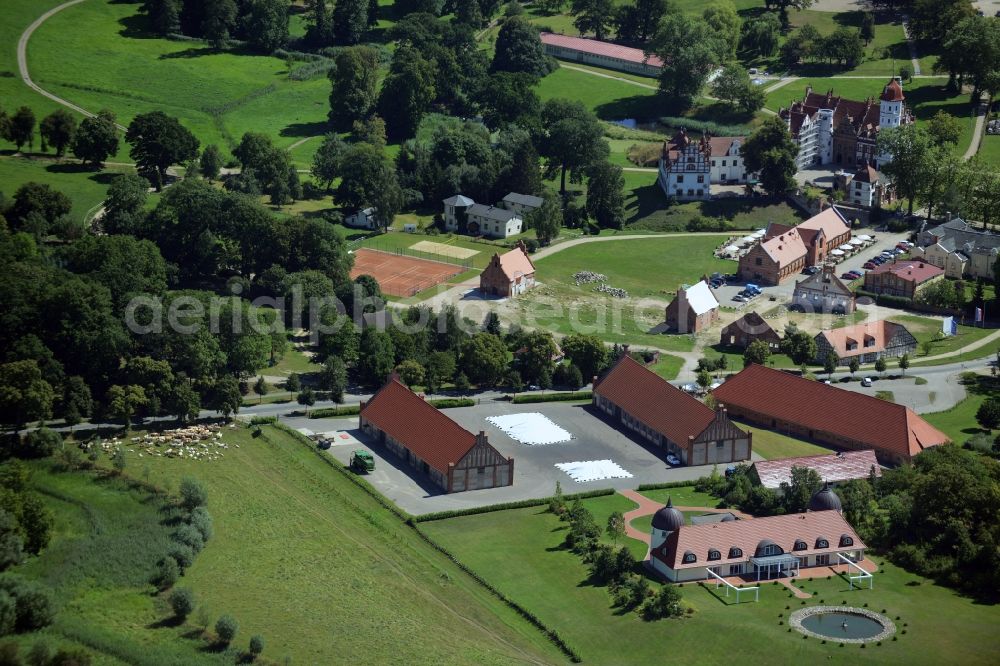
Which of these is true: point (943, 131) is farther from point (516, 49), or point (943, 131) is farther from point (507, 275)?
point (516, 49)

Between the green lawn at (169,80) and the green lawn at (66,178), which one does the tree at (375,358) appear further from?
the green lawn at (169,80)

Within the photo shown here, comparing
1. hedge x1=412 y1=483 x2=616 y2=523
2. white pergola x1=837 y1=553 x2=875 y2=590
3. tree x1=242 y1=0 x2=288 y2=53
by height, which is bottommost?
hedge x1=412 y1=483 x2=616 y2=523

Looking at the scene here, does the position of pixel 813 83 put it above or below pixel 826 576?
above

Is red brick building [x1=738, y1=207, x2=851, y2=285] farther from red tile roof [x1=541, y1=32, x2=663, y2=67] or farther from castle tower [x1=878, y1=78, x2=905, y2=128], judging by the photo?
red tile roof [x1=541, y1=32, x2=663, y2=67]

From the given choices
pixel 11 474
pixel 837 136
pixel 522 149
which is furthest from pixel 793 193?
pixel 11 474

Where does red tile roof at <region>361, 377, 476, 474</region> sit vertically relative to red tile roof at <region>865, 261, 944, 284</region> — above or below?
below

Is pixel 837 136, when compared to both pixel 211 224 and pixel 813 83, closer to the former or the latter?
pixel 813 83

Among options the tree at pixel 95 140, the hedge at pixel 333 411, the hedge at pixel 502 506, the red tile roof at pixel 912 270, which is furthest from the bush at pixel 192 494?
the red tile roof at pixel 912 270

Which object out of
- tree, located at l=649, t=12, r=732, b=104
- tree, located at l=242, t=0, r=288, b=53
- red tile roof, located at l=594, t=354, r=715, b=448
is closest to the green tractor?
red tile roof, located at l=594, t=354, r=715, b=448
